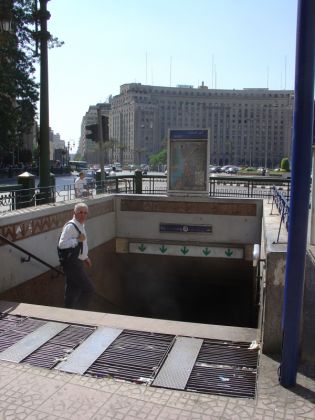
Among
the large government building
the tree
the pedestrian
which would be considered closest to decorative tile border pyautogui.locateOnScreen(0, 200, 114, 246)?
the pedestrian

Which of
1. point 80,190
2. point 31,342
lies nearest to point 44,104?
point 80,190

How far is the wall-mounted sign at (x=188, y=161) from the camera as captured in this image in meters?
14.0

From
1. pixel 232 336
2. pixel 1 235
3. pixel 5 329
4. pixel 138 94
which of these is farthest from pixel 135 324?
pixel 138 94

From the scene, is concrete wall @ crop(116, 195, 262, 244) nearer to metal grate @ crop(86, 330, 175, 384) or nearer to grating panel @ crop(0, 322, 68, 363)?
grating panel @ crop(0, 322, 68, 363)

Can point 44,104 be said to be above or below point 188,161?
above

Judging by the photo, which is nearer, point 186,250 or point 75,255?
point 75,255

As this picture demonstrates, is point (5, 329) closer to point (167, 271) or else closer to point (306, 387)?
point (306, 387)

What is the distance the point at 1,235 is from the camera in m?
7.50

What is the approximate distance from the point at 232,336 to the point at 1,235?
4244 mm

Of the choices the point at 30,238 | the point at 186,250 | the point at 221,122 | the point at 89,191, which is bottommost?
the point at 186,250

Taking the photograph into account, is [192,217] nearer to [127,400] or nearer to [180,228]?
[180,228]

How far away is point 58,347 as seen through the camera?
16.1 ft

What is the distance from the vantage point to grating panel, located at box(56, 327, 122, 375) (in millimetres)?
4461

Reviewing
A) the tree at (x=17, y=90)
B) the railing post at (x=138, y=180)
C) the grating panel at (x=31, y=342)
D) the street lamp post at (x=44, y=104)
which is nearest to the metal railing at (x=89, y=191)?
the railing post at (x=138, y=180)
